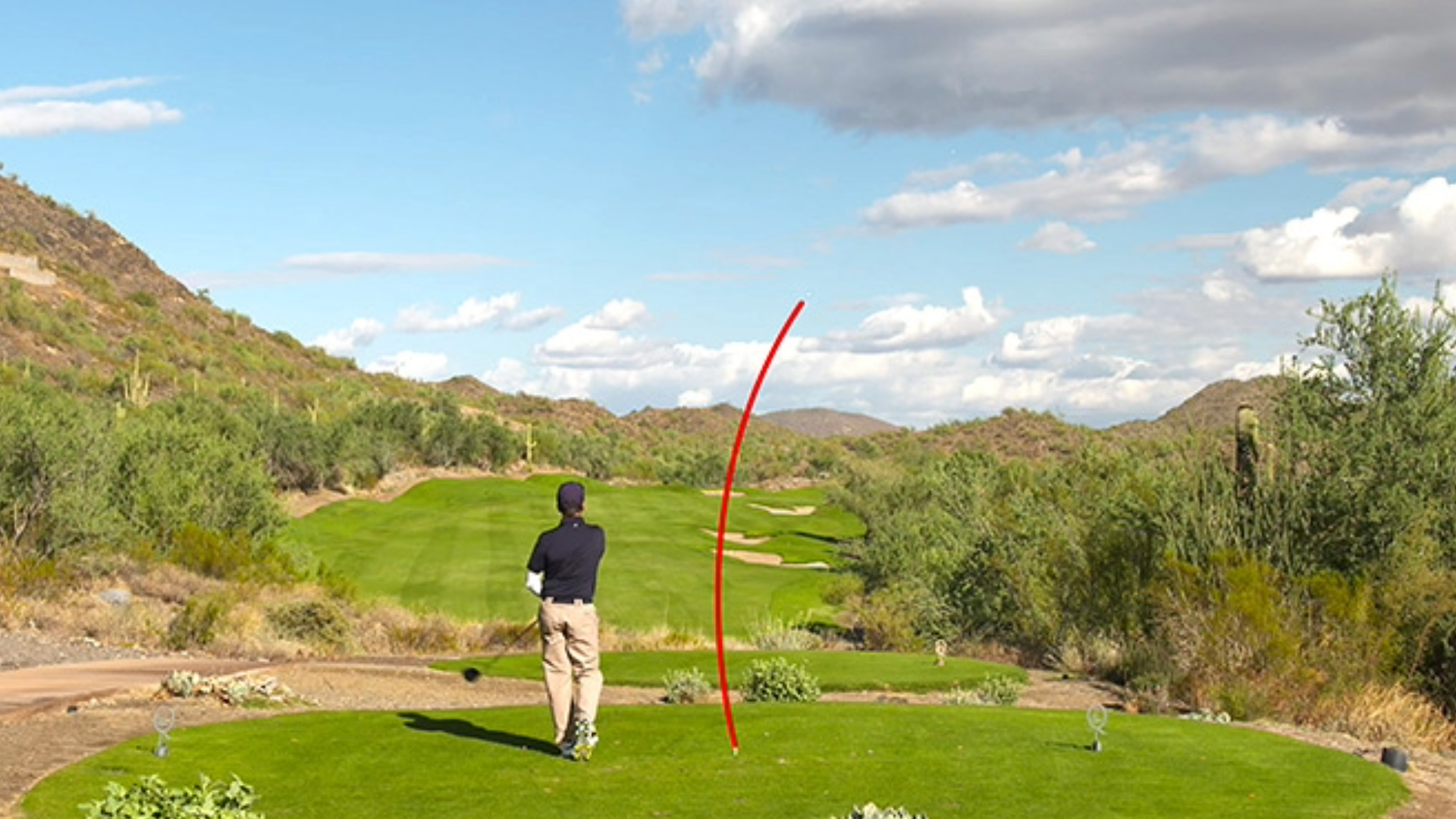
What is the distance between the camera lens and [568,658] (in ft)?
38.2

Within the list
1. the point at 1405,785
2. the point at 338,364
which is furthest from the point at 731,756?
the point at 338,364

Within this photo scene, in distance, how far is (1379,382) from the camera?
68.7 ft

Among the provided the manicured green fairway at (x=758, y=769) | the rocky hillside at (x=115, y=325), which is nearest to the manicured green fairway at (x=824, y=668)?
the manicured green fairway at (x=758, y=769)

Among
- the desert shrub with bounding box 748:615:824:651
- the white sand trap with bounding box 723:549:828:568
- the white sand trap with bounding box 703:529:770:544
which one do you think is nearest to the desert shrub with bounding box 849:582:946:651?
the desert shrub with bounding box 748:615:824:651

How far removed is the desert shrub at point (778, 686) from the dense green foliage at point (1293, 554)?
4.87m

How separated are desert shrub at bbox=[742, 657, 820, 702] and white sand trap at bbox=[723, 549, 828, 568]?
3016 centimetres

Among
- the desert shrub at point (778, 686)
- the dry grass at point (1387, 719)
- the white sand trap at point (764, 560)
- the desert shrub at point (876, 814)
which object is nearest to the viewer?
the desert shrub at point (876, 814)

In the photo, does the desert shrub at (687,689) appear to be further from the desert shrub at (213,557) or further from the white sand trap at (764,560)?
the white sand trap at (764,560)

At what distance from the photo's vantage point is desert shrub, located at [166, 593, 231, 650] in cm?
2370

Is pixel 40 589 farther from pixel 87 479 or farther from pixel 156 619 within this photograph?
pixel 87 479

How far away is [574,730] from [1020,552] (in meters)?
16.8

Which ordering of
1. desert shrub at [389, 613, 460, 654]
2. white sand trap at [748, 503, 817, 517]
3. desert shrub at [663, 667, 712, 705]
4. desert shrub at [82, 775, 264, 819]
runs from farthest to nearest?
white sand trap at [748, 503, 817, 517] < desert shrub at [389, 613, 460, 654] < desert shrub at [663, 667, 712, 705] < desert shrub at [82, 775, 264, 819]

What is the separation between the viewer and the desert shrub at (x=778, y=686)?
54.6ft

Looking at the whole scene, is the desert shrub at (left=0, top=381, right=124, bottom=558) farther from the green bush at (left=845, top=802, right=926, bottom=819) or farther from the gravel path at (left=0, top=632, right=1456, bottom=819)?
the green bush at (left=845, top=802, right=926, bottom=819)
